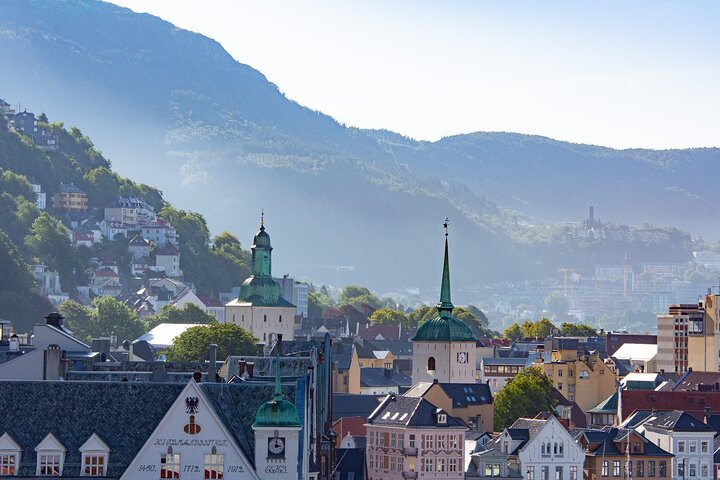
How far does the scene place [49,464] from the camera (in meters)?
57.5

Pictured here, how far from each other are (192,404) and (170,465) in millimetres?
1719

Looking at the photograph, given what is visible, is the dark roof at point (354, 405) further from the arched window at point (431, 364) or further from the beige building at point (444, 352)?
the beige building at point (444, 352)

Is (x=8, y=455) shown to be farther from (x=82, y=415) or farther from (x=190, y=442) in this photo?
(x=190, y=442)

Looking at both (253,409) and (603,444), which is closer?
(253,409)

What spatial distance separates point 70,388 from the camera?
59.7 m

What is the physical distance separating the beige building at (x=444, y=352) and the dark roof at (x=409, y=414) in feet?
104

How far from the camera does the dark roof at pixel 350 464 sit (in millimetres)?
101331

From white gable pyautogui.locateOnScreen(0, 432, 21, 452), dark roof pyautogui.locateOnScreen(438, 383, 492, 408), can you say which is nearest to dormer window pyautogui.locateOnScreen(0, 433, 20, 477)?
white gable pyautogui.locateOnScreen(0, 432, 21, 452)

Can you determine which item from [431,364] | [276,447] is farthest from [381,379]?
[276,447]

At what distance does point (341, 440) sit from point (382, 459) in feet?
30.1

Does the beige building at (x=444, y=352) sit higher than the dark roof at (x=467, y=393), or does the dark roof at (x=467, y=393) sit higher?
the beige building at (x=444, y=352)

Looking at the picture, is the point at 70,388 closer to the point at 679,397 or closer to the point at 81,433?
the point at 81,433

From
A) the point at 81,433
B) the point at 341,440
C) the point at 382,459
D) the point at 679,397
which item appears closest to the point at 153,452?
the point at 81,433

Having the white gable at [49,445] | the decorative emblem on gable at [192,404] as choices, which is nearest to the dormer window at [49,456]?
the white gable at [49,445]
